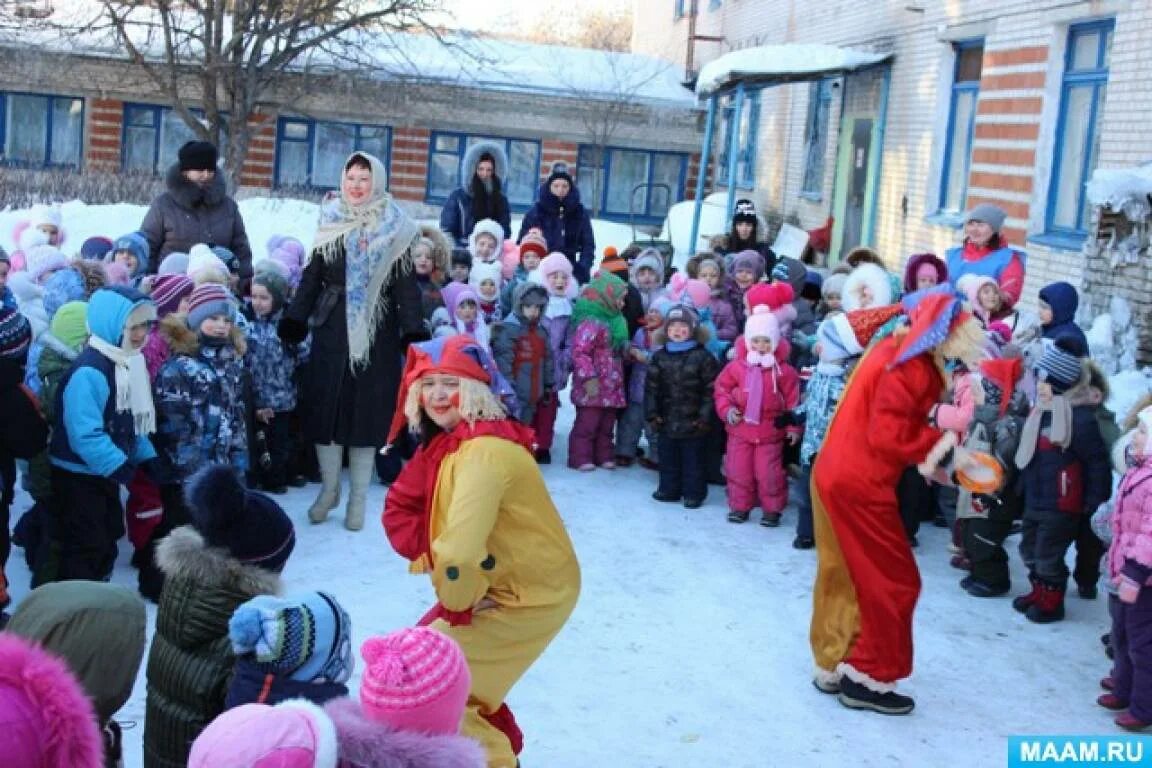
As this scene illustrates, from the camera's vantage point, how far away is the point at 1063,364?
657 cm

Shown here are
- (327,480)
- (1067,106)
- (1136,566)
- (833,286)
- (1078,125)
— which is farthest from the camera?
(1067,106)

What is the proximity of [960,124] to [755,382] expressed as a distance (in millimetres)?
8881

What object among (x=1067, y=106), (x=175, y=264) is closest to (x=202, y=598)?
(x=175, y=264)

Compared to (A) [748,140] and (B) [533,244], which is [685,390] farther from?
(A) [748,140]

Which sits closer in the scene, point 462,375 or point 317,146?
point 462,375

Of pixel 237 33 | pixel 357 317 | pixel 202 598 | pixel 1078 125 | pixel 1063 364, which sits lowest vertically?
pixel 202 598

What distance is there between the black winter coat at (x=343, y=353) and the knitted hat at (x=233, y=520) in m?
3.56

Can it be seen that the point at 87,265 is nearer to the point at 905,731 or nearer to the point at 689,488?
the point at 689,488

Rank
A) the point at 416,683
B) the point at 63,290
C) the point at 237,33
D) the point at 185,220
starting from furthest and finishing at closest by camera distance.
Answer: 1. the point at 237,33
2. the point at 185,220
3. the point at 63,290
4. the point at 416,683

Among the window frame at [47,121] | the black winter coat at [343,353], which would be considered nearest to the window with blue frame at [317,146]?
the window frame at [47,121]

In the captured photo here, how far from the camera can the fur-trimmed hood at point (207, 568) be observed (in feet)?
12.0

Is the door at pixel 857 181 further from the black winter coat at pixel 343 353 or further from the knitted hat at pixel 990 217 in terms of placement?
the black winter coat at pixel 343 353

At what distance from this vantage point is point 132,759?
185 inches

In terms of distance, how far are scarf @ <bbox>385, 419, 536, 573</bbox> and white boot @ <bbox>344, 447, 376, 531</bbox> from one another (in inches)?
117
